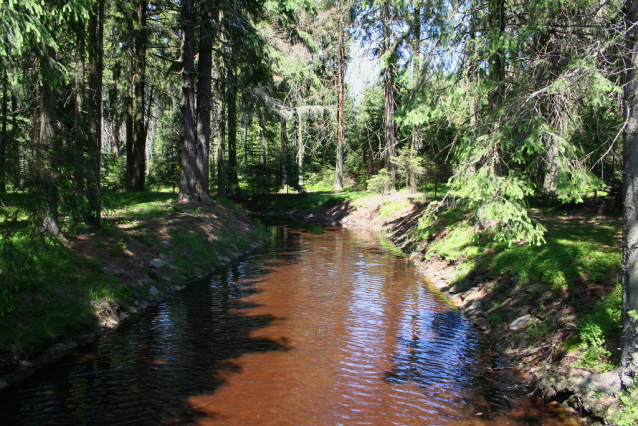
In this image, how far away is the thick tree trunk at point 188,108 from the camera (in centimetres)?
1642

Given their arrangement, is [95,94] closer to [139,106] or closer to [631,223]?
[631,223]

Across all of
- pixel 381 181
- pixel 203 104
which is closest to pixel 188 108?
pixel 203 104

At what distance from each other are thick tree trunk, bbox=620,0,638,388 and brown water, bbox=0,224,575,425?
1.15 meters

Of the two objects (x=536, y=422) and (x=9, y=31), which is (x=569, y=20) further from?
(x=9, y=31)

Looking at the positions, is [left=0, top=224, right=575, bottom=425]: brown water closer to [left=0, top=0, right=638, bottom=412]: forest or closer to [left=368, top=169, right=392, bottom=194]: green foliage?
[left=0, top=0, right=638, bottom=412]: forest

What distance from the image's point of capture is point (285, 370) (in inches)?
243

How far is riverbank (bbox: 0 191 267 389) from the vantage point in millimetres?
6141

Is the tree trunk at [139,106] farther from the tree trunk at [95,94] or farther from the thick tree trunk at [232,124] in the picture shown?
the tree trunk at [95,94]

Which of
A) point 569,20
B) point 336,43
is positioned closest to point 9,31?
point 569,20

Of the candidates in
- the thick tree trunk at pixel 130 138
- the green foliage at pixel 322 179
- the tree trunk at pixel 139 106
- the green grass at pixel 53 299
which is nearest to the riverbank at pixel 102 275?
the green grass at pixel 53 299

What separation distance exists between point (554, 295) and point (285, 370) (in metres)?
4.69

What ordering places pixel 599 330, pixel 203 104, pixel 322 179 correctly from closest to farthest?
pixel 599 330, pixel 203 104, pixel 322 179

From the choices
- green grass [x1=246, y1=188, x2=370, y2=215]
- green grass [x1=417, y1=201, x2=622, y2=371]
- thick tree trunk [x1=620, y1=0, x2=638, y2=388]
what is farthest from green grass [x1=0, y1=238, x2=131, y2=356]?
green grass [x1=246, y1=188, x2=370, y2=215]

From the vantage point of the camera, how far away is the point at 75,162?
Answer: 5.38 metres
